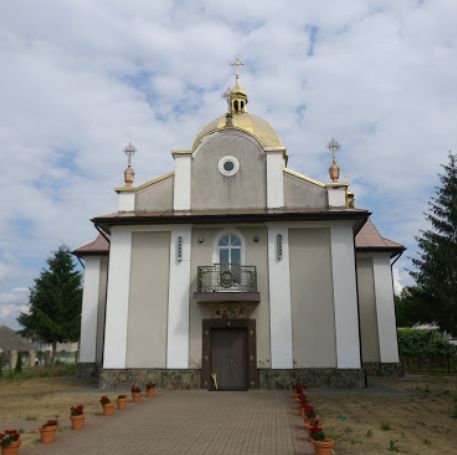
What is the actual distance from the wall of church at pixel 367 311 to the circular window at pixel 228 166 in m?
8.24

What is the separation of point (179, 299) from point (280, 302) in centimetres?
350

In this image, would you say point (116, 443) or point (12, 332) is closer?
point (116, 443)

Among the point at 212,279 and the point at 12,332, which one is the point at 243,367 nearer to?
the point at 212,279

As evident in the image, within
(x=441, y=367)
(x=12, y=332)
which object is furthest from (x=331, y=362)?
(x=12, y=332)

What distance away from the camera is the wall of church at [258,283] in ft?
54.2

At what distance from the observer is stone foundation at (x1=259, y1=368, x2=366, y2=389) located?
15.9 meters

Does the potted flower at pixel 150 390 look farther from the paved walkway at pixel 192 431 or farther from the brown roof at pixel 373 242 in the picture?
the brown roof at pixel 373 242

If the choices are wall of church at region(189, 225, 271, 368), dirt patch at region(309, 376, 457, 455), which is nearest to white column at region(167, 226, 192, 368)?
wall of church at region(189, 225, 271, 368)

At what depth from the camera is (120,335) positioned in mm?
16828

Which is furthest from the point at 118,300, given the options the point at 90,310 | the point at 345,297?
the point at 345,297

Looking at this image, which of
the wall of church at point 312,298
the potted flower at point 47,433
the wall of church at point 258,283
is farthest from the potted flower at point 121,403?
the wall of church at point 312,298

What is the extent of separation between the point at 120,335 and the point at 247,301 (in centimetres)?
457

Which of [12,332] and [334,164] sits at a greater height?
[334,164]

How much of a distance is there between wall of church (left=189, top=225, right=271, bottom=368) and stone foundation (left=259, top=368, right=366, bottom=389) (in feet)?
1.65
